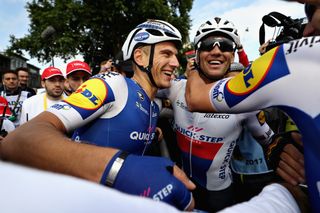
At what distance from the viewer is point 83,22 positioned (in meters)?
24.4

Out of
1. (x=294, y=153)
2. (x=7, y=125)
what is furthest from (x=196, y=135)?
(x=7, y=125)

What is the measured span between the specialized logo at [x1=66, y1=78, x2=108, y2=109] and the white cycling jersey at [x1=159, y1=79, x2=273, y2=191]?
1.36 metres

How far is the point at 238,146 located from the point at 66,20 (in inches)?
940

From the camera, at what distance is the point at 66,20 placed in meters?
24.4

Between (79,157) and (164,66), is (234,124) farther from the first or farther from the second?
(79,157)

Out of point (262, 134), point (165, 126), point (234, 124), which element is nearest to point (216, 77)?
point (234, 124)

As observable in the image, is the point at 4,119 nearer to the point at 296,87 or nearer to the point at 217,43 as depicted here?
the point at 217,43

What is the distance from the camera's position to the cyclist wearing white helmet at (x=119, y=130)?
99 centimetres

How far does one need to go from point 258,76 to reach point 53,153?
1.05m

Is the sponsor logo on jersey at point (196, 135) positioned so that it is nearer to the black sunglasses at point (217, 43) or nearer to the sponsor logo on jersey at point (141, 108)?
the sponsor logo on jersey at point (141, 108)

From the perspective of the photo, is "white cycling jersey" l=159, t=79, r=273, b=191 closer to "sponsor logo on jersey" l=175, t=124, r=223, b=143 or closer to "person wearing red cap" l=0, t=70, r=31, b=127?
"sponsor logo on jersey" l=175, t=124, r=223, b=143

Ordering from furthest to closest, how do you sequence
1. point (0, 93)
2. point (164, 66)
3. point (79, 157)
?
point (0, 93)
point (164, 66)
point (79, 157)

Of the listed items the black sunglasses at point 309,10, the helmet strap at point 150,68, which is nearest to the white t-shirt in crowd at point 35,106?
the helmet strap at point 150,68

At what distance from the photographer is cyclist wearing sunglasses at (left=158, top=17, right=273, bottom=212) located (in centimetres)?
308
